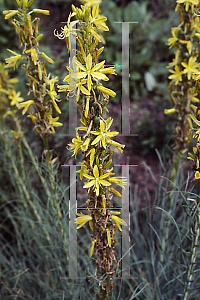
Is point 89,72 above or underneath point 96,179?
above

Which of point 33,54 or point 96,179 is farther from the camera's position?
point 33,54

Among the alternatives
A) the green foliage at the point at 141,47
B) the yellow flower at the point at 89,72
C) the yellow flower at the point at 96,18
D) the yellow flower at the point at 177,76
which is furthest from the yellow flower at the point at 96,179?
the green foliage at the point at 141,47

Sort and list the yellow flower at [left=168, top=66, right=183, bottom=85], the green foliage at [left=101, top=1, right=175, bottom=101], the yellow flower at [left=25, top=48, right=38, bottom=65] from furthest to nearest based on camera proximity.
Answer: the green foliage at [left=101, top=1, right=175, bottom=101]
the yellow flower at [left=168, top=66, right=183, bottom=85]
the yellow flower at [left=25, top=48, right=38, bottom=65]

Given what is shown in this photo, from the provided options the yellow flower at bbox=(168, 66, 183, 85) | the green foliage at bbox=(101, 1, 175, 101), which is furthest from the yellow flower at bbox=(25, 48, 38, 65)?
the green foliage at bbox=(101, 1, 175, 101)

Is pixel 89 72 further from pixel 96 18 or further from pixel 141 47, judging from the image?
pixel 141 47

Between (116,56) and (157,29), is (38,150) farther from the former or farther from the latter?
(157,29)

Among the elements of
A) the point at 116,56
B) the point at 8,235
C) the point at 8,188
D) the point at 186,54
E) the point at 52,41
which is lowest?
the point at 8,235

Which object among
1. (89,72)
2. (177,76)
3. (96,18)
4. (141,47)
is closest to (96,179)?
(89,72)

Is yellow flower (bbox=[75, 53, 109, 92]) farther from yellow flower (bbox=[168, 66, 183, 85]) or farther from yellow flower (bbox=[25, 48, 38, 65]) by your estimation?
yellow flower (bbox=[168, 66, 183, 85])

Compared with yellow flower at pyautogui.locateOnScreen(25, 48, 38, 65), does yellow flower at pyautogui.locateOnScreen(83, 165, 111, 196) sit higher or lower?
lower

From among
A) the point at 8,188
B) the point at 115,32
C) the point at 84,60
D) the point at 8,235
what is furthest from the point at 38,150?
the point at 115,32

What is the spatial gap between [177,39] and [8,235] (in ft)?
9.31

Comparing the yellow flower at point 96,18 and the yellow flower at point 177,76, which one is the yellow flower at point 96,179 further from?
the yellow flower at point 177,76

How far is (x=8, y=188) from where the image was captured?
3213 mm
